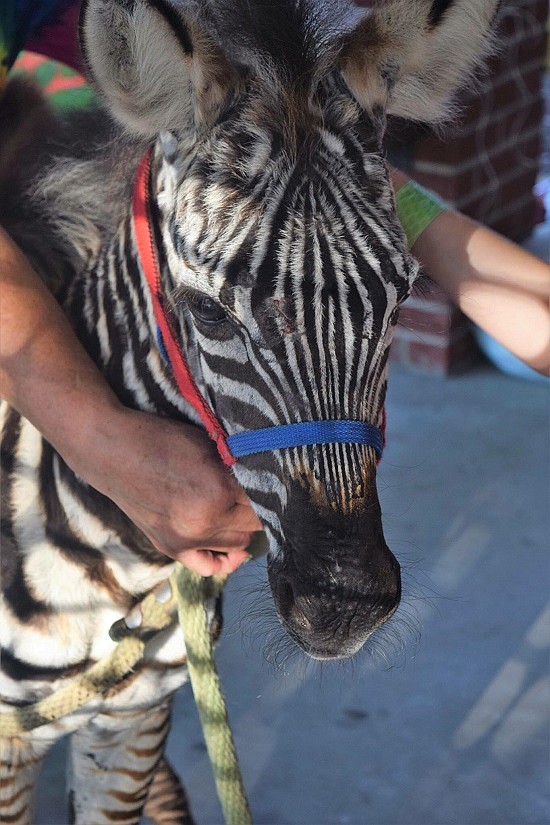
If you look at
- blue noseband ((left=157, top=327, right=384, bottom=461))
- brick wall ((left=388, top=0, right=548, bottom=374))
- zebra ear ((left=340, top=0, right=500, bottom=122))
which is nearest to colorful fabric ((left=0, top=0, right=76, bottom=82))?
zebra ear ((left=340, top=0, right=500, bottom=122))

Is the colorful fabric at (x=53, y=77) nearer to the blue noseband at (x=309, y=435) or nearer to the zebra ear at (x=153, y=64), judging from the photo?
the zebra ear at (x=153, y=64)

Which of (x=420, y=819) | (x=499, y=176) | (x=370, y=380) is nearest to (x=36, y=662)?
(x=370, y=380)

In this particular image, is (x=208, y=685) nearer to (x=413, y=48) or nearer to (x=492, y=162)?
(x=413, y=48)

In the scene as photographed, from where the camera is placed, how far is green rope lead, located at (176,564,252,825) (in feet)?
5.18

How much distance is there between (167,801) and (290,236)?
70.8 inches

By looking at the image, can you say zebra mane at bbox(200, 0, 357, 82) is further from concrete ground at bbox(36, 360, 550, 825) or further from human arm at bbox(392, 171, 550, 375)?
concrete ground at bbox(36, 360, 550, 825)

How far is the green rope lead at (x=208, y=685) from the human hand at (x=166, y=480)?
144mm

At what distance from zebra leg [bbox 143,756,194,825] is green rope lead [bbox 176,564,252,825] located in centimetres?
72

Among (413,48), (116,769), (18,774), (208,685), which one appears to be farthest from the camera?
(116,769)

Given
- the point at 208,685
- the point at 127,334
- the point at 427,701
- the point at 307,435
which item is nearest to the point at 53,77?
the point at 127,334

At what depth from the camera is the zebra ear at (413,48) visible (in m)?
1.29

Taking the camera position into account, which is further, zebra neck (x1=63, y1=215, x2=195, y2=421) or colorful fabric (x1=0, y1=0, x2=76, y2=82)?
colorful fabric (x1=0, y1=0, x2=76, y2=82)

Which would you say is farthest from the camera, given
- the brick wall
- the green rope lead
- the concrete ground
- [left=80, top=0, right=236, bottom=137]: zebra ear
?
the brick wall

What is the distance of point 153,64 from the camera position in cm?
122
